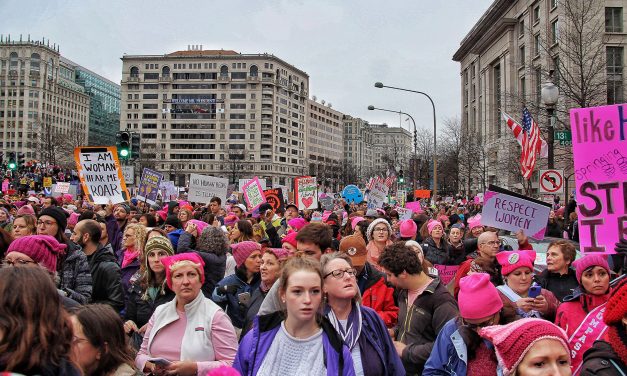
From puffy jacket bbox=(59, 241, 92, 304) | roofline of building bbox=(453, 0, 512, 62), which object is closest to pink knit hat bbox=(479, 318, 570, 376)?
puffy jacket bbox=(59, 241, 92, 304)

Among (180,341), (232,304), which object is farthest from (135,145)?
(180,341)

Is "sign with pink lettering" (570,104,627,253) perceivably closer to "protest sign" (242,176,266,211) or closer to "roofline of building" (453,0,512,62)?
"protest sign" (242,176,266,211)

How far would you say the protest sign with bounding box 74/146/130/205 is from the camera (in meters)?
12.7

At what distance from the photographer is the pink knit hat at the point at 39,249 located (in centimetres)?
462

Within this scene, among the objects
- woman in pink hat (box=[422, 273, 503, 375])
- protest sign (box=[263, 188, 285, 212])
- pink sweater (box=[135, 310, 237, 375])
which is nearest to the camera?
woman in pink hat (box=[422, 273, 503, 375])

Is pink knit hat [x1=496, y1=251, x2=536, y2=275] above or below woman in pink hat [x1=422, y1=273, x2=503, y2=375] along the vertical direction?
above

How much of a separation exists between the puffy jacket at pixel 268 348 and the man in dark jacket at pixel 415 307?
1170 millimetres

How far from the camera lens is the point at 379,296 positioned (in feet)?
17.5

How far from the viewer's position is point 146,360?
4039 millimetres

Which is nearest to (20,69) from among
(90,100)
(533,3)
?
(90,100)

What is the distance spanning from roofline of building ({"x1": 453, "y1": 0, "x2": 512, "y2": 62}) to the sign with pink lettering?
5345 cm

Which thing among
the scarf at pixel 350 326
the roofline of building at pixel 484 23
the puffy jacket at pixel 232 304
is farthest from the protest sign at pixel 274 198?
the roofline of building at pixel 484 23

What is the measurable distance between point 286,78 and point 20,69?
226 feet

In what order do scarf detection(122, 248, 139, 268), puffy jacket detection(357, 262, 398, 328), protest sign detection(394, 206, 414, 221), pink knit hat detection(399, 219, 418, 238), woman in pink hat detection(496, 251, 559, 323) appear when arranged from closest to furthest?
woman in pink hat detection(496, 251, 559, 323) < puffy jacket detection(357, 262, 398, 328) < scarf detection(122, 248, 139, 268) < pink knit hat detection(399, 219, 418, 238) < protest sign detection(394, 206, 414, 221)
